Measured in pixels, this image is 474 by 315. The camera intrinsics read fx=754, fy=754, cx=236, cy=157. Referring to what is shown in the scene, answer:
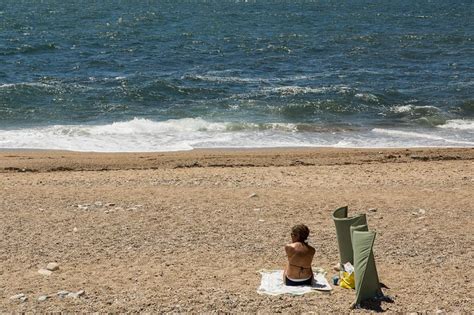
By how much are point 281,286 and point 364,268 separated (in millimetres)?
1117

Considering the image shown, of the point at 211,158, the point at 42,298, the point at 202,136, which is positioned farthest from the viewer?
the point at 202,136

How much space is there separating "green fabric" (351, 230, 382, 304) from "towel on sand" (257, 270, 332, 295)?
0.52m

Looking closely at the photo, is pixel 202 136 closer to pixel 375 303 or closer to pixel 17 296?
pixel 17 296

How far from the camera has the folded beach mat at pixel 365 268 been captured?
908 centimetres

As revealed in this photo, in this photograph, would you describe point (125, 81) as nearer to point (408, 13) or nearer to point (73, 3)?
point (408, 13)

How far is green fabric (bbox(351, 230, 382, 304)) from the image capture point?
9078 millimetres

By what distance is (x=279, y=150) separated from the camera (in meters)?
21.2

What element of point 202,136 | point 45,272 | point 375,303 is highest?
point 202,136

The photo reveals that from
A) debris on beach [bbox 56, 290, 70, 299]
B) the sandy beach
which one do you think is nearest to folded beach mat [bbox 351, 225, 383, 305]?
the sandy beach

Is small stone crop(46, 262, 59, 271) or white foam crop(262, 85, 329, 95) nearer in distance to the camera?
small stone crop(46, 262, 59, 271)


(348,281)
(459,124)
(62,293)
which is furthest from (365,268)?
(459,124)

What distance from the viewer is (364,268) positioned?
9094 mm

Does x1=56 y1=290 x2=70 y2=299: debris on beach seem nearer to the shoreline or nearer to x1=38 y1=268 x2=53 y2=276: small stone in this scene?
x1=38 y1=268 x2=53 y2=276: small stone

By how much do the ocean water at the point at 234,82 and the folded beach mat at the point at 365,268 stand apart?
12785mm
